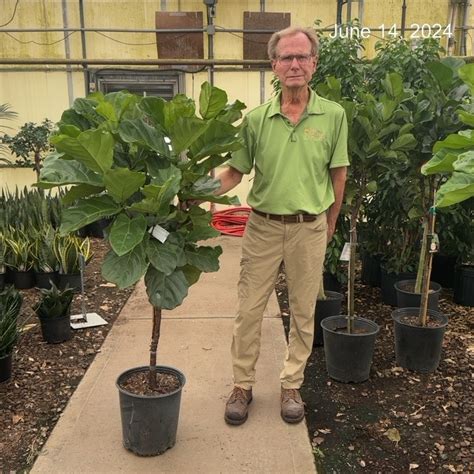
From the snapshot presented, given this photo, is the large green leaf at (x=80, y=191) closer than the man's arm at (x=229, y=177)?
Yes

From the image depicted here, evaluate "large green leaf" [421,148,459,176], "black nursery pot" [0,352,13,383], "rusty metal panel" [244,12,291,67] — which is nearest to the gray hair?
"large green leaf" [421,148,459,176]

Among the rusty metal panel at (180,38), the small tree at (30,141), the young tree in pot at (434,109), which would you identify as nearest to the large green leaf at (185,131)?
the young tree in pot at (434,109)

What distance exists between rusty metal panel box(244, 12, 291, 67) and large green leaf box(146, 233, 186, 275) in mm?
7085

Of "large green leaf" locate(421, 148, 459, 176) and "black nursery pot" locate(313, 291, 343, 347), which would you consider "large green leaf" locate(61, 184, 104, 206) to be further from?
"black nursery pot" locate(313, 291, 343, 347)

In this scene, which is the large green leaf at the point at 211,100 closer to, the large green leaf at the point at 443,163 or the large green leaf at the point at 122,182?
the large green leaf at the point at 122,182

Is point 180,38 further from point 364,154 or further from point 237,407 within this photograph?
point 237,407

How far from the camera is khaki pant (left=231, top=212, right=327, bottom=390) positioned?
8.91ft

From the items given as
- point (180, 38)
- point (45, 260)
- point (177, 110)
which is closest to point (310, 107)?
point (177, 110)

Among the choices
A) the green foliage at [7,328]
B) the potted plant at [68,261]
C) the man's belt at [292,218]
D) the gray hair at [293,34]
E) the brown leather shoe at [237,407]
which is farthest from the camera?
the potted plant at [68,261]

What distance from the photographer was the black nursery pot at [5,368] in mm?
3146

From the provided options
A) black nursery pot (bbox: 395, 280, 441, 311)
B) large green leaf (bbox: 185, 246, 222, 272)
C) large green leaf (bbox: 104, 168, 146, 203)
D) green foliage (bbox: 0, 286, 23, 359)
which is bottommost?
black nursery pot (bbox: 395, 280, 441, 311)

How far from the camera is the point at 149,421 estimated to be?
2.46 m

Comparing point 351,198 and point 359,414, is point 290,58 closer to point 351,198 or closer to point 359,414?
point 351,198

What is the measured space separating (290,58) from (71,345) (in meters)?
2.43
